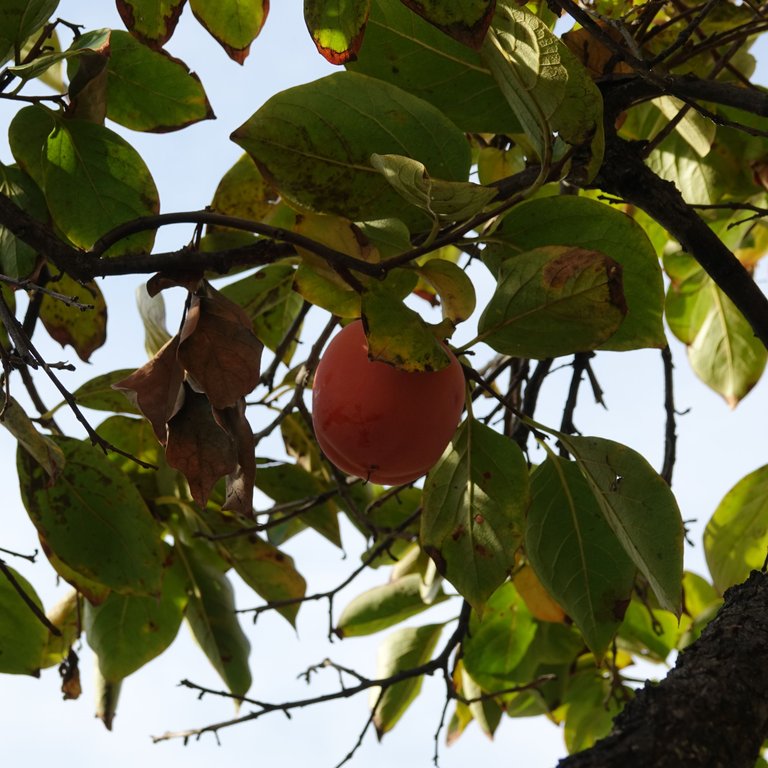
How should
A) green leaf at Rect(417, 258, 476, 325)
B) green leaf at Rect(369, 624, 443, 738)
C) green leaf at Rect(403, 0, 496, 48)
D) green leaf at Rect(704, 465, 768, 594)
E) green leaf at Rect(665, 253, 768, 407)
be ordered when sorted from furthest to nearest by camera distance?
green leaf at Rect(369, 624, 443, 738), green leaf at Rect(665, 253, 768, 407), green leaf at Rect(704, 465, 768, 594), green leaf at Rect(417, 258, 476, 325), green leaf at Rect(403, 0, 496, 48)

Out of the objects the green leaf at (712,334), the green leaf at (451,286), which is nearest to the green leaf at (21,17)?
the green leaf at (451,286)

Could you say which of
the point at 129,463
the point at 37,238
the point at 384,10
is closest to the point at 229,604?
the point at 129,463

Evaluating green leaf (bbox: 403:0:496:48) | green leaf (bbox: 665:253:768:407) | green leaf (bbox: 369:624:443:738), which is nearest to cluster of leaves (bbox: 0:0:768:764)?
green leaf (bbox: 403:0:496:48)

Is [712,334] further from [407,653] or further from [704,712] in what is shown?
[704,712]

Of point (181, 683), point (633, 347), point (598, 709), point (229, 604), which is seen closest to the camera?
point (633, 347)

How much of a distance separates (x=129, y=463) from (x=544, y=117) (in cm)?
130

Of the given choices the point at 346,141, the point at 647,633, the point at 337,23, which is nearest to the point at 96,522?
the point at 346,141

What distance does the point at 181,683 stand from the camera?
197 centimetres

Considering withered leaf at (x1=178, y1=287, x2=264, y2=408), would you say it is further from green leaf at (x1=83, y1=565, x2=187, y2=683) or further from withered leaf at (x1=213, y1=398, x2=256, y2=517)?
green leaf at (x1=83, y1=565, x2=187, y2=683)

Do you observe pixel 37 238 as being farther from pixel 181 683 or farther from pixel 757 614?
pixel 181 683

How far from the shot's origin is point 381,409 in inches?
44.9

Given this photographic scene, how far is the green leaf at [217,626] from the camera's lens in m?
2.09

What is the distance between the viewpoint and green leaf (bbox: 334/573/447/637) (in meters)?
2.38

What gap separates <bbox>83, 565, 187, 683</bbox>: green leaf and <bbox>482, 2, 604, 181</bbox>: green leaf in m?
1.25
